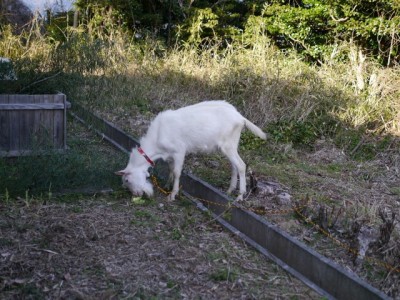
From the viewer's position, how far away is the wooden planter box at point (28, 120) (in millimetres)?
7055

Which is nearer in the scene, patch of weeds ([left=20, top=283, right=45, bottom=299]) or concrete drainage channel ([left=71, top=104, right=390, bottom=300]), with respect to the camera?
patch of weeds ([left=20, top=283, right=45, bottom=299])

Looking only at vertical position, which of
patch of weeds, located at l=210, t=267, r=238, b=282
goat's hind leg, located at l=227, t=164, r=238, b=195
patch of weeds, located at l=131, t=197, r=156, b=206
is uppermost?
patch of weeds, located at l=210, t=267, r=238, b=282

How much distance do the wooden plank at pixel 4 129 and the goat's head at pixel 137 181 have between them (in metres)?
1.92

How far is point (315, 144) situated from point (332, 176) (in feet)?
5.47

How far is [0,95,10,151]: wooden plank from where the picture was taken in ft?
23.1

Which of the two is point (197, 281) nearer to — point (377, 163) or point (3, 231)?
point (3, 231)

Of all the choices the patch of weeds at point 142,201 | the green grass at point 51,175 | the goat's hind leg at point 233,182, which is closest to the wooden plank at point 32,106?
the green grass at point 51,175

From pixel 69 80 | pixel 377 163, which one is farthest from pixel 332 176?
pixel 69 80

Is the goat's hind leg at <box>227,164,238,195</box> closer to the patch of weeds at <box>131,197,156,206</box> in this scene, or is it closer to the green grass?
the patch of weeds at <box>131,197,156,206</box>

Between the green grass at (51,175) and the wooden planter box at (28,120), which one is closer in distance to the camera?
the green grass at (51,175)

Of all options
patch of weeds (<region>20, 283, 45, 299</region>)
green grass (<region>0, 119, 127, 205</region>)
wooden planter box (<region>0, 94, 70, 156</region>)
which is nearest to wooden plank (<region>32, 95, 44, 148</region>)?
wooden planter box (<region>0, 94, 70, 156</region>)

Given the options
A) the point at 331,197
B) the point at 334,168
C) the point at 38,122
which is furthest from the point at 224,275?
the point at 334,168

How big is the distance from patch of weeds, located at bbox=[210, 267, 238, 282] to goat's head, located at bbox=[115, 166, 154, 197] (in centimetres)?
211

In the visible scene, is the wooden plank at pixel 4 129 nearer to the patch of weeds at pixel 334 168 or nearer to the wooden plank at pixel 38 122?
the wooden plank at pixel 38 122
